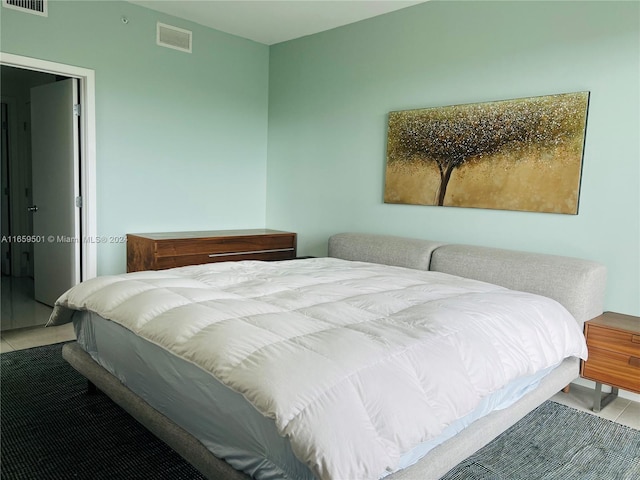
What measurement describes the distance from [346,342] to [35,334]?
10.2ft

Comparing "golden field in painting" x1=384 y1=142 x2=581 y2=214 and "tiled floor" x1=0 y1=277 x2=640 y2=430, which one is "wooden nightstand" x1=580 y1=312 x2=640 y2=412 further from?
"golden field in painting" x1=384 y1=142 x2=581 y2=214

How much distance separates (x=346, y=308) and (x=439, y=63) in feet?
8.04

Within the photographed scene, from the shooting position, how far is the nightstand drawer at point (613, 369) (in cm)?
256

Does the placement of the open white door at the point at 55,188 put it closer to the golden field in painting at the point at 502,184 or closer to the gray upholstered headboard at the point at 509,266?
the gray upholstered headboard at the point at 509,266

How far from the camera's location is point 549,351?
2219 millimetres

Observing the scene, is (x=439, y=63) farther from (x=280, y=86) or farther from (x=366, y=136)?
(x=280, y=86)

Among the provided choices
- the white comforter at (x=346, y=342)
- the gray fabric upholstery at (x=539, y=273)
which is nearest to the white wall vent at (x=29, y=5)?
the white comforter at (x=346, y=342)

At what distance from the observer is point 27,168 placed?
5824 millimetres

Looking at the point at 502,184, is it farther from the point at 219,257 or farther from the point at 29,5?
the point at 29,5

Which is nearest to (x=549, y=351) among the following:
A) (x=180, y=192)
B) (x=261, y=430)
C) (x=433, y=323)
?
(x=433, y=323)

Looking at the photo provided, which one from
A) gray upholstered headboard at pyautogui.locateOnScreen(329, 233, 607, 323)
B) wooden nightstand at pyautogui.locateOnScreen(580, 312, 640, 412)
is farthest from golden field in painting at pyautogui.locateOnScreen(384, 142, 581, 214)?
wooden nightstand at pyautogui.locateOnScreen(580, 312, 640, 412)

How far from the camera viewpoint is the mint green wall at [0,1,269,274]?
3.82 meters

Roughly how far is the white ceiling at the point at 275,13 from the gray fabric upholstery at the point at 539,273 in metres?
2.05

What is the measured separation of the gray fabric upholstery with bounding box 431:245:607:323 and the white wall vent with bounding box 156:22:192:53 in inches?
118
